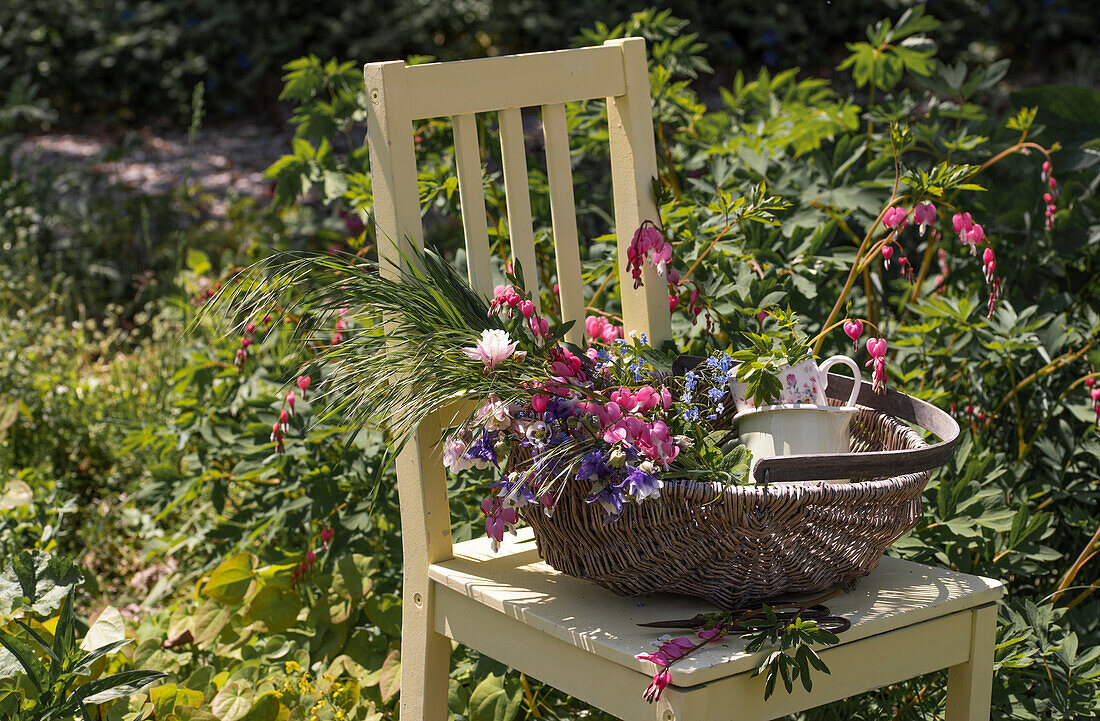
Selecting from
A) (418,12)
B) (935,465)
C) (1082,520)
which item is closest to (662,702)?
(935,465)

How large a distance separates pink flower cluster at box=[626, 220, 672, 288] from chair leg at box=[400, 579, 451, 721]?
558mm

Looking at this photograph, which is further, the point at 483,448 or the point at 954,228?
the point at 954,228

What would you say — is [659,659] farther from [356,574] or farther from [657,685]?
[356,574]

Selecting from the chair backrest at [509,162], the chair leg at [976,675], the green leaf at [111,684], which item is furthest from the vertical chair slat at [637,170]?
the green leaf at [111,684]

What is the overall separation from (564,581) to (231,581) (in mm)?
854

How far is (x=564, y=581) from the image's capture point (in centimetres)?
142

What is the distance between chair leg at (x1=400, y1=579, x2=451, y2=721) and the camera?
152cm

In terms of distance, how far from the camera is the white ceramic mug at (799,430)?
4.42 ft

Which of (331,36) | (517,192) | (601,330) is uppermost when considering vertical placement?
(331,36)

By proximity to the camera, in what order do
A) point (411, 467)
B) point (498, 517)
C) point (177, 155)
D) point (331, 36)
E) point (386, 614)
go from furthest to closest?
1. point (331, 36)
2. point (177, 155)
3. point (386, 614)
4. point (411, 467)
5. point (498, 517)

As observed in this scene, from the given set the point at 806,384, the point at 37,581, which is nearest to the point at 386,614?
the point at 37,581

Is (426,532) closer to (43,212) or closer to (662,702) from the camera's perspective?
(662,702)

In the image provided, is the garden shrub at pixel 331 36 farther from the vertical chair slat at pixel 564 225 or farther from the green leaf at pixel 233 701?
the green leaf at pixel 233 701

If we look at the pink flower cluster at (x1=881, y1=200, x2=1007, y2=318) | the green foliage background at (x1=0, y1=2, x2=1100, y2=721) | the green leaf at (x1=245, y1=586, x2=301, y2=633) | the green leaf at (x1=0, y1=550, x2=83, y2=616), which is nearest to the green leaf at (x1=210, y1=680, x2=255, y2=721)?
the green foliage background at (x1=0, y1=2, x2=1100, y2=721)
